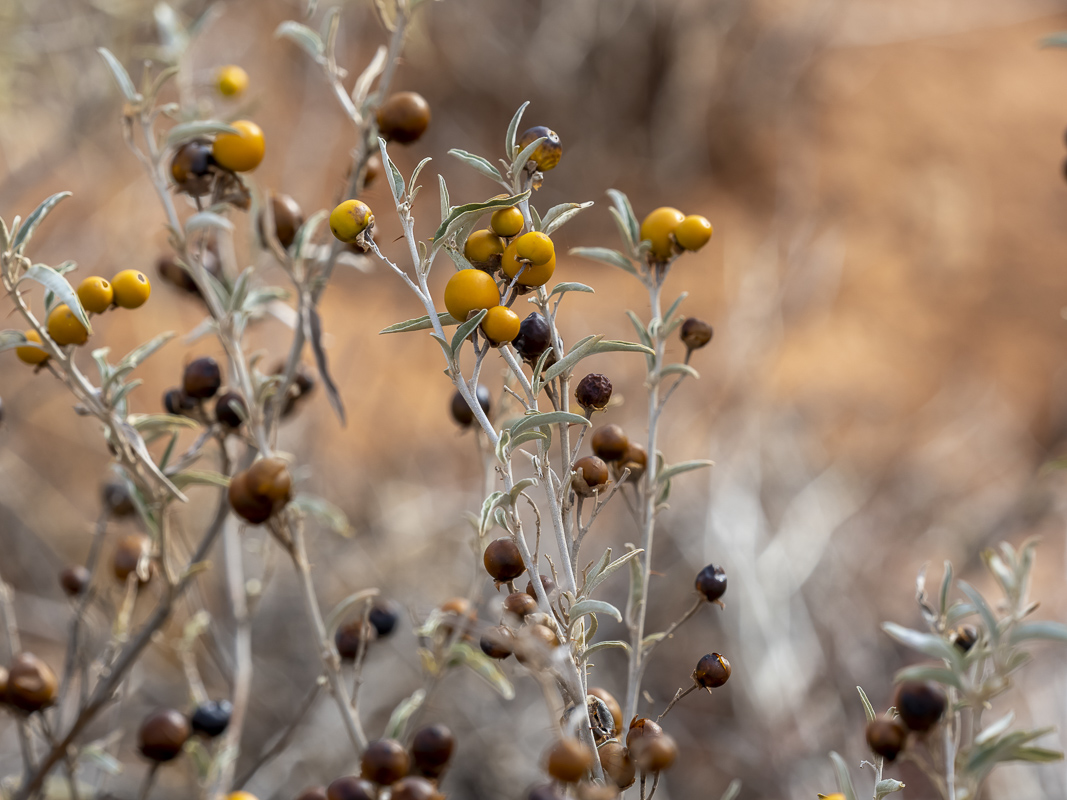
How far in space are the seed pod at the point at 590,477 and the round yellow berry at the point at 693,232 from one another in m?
0.32

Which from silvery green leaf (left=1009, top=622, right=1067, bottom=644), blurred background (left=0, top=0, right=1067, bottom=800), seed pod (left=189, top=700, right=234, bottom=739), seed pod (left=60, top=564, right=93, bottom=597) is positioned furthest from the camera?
blurred background (left=0, top=0, right=1067, bottom=800)

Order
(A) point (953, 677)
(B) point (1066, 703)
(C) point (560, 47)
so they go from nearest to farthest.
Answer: (A) point (953, 677)
(B) point (1066, 703)
(C) point (560, 47)

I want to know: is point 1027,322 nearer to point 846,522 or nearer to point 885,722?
point 846,522

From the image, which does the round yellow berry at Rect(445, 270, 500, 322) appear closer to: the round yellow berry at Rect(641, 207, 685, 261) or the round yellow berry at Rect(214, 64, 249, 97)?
the round yellow berry at Rect(641, 207, 685, 261)

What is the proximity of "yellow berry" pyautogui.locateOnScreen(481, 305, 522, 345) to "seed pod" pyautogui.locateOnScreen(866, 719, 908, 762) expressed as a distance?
605mm

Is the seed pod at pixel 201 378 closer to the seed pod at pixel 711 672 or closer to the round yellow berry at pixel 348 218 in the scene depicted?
the round yellow berry at pixel 348 218

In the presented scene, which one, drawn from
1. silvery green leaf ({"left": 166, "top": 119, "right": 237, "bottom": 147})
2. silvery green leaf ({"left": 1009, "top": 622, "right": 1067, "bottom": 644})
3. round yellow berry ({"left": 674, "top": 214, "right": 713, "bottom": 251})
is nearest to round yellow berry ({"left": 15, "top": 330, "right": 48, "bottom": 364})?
silvery green leaf ({"left": 166, "top": 119, "right": 237, "bottom": 147})

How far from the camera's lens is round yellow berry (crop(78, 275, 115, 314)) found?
45.6 inches


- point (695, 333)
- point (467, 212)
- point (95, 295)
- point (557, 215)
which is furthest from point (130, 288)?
point (695, 333)

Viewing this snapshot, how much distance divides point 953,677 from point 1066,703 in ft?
8.72

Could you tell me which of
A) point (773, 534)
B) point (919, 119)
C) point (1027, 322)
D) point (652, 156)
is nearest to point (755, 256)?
point (652, 156)

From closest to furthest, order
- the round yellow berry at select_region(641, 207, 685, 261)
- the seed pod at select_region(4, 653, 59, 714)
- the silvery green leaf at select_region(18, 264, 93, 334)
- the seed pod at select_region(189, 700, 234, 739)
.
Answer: the silvery green leaf at select_region(18, 264, 93, 334), the round yellow berry at select_region(641, 207, 685, 261), the seed pod at select_region(4, 653, 59, 714), the seed pod at select_region(189, 700, 234, 739)

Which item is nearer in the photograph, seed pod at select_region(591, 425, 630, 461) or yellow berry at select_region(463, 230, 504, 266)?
yellow berry at select_region(463, 230, 504, 266)

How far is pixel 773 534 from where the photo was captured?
3.92m
